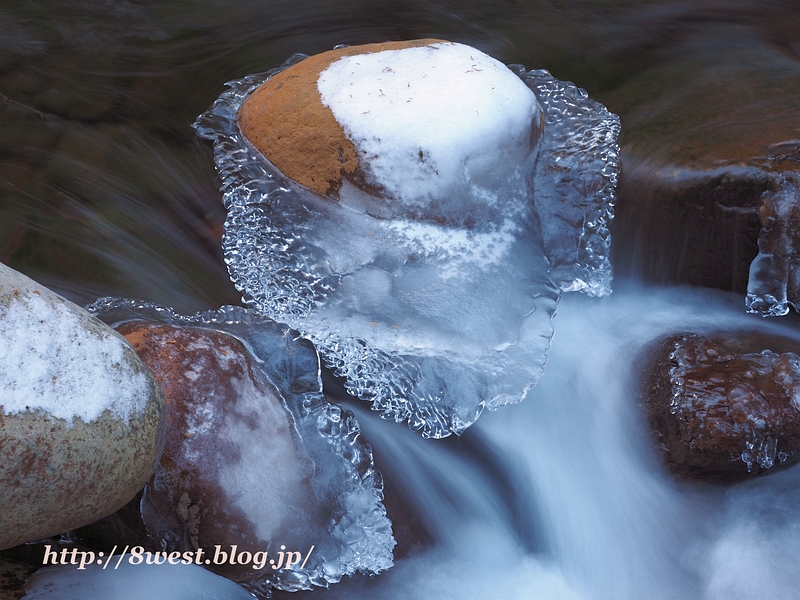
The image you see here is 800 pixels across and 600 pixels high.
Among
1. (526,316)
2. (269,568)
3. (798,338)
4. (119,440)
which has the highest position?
(119,440)

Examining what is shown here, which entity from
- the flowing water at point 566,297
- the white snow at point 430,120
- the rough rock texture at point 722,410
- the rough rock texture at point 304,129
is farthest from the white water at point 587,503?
the rough rock texture at point 304,129

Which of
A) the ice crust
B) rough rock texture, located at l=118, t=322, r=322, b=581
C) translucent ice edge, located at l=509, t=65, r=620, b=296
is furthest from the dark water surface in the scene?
rough rock texture, located at l=118, t=322, r=322, b=581

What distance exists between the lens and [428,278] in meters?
2.75

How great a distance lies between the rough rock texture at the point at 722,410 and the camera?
8.17 ft

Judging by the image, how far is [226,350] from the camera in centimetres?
252

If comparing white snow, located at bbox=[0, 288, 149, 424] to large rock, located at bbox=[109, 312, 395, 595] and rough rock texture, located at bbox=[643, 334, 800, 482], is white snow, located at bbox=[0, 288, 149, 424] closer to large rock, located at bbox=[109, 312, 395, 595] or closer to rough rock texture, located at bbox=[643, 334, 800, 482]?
large rock, located at bbox=[109, 312, 395, 595]

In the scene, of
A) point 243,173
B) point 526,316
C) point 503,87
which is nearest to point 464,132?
point 503,87

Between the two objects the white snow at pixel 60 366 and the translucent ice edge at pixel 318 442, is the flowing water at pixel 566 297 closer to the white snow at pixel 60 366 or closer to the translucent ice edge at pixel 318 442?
the translucent ice edge at pixel 318 442

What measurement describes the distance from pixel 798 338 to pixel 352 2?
311 cm

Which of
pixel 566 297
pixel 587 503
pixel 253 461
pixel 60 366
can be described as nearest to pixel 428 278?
pixel 566 297

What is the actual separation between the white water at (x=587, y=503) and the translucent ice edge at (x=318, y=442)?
10 centimetres

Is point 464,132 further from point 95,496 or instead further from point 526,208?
point 95,496

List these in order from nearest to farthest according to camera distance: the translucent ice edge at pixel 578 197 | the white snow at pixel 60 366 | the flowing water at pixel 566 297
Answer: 1. the white snow at pixel 60 366
2. the flowing water at pixel 566 297
3. the translucent ice edge at pixel 578 197

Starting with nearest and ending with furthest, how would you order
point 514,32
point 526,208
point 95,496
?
point 95,496 → point 526,208 → point 514,32
